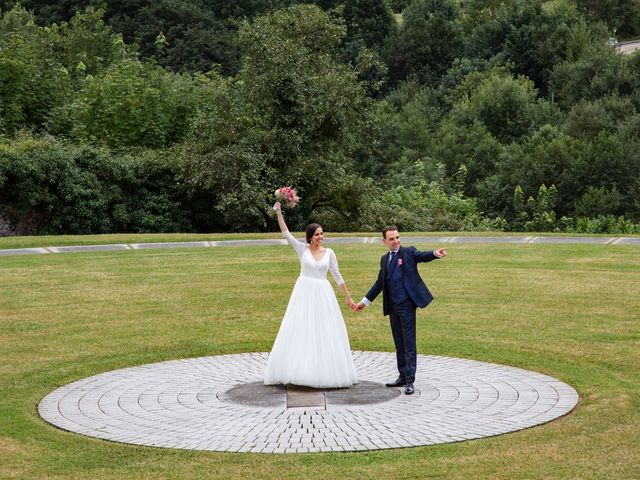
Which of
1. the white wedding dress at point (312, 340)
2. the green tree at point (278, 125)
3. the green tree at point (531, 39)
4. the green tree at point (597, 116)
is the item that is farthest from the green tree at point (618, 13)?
the white wedding dress at point (312, 340)

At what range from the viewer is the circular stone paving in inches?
372

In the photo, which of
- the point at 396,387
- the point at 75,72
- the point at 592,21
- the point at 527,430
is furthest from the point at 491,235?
the point at 592,21

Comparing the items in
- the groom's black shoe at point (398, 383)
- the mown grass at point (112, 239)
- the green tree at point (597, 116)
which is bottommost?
the groom's black shoe at point (398, 383)

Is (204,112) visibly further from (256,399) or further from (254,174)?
(256,399)

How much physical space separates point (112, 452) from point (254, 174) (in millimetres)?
24372

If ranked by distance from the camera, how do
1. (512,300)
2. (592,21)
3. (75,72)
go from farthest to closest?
(592,21), (75,72), (512,300)

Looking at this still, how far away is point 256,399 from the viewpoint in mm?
11102

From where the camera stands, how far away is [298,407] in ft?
35.1

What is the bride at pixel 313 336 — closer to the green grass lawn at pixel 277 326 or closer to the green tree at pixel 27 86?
the green grass lawn at pixel 277 326

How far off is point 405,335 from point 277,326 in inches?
193

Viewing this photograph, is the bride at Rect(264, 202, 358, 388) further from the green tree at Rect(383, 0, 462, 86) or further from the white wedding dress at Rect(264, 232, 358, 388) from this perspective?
the green tree at Rect(383, 0, 462, 86)

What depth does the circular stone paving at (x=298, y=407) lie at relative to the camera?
945cm

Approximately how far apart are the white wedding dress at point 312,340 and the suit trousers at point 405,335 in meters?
0.61

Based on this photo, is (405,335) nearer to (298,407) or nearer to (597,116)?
(298,407)
